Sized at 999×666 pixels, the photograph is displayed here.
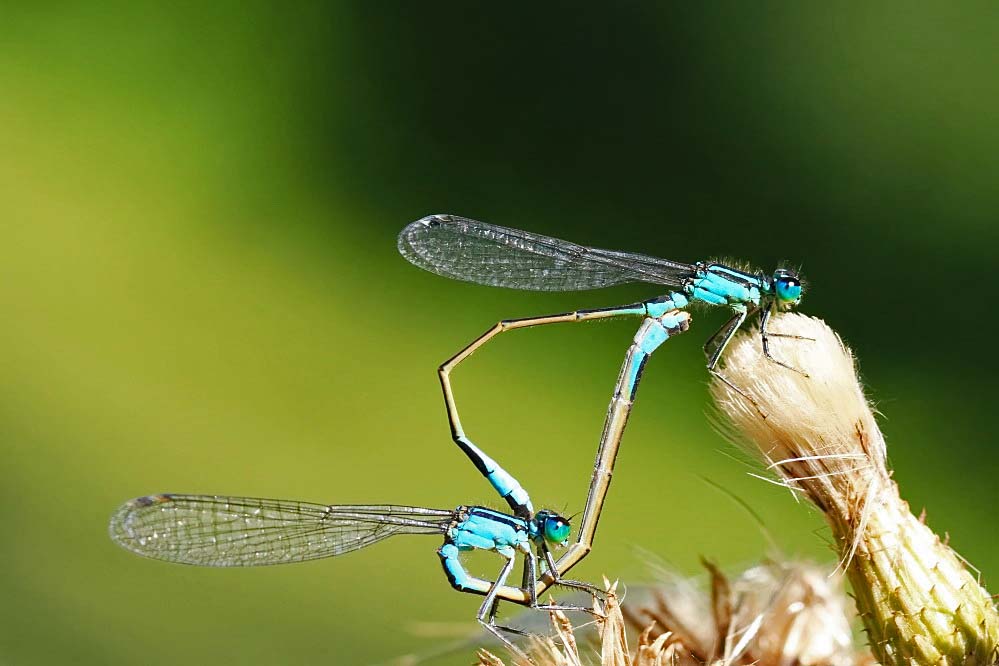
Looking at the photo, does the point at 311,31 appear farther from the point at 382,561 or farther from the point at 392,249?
the point at 382,561

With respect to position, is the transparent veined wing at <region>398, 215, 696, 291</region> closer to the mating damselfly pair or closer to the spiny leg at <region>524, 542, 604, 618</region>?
the mating damselfly pair

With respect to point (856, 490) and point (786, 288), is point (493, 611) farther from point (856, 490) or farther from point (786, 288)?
point (786, 288)

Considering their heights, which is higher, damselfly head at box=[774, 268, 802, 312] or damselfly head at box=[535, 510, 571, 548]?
damselfly head at box=[774, 268, 802, 312]

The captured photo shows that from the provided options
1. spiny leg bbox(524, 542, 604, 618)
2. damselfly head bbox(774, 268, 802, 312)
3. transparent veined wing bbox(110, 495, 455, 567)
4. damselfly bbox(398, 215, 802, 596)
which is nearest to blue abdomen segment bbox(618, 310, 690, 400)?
damselfly bbox(398, 215, 802, 596)

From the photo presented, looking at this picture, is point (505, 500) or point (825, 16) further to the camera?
point (825, 16)

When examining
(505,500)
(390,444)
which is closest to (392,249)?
(390,444)

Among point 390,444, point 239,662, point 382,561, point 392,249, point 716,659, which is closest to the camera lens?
point 716,659

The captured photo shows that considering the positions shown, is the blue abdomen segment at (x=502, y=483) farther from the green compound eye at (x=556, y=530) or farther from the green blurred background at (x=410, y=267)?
the green blurred background at (x=410, y=267)
